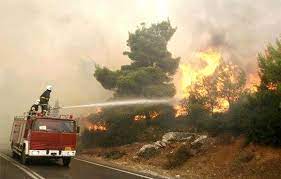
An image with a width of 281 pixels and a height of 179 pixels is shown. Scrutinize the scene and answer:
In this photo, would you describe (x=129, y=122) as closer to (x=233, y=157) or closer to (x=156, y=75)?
(x=156, y=75)

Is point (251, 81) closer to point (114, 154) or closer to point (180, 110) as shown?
point (180, 110)

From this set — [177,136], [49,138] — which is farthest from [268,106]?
[49,138]

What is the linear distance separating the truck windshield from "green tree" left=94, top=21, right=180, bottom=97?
13795 millimetres

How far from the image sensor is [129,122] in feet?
122

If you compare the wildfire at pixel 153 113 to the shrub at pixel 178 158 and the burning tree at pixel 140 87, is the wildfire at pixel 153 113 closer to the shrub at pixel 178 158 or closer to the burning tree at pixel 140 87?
the burning tree at pixel 140 87

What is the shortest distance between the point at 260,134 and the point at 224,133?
162 inches

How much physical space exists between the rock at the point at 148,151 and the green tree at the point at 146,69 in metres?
7.27

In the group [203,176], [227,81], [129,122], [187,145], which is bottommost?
[203,176]

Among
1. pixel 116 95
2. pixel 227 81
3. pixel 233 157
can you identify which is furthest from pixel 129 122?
pixel 233 157

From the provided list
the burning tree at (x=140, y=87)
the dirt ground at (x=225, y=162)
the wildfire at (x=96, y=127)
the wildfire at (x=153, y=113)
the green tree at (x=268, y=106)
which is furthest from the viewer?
the wildfire at (x=96, y=127)

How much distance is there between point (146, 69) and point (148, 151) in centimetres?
971

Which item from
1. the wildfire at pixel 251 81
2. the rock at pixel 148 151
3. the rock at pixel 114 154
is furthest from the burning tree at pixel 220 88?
the rock at pixel 114 154

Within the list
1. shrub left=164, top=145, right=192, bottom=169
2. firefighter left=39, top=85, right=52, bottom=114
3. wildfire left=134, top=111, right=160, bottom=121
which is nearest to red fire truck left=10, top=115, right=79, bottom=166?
firefighter left=39, top=85, right=52, bottom=114

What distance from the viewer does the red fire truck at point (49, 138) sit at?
2209 cm
